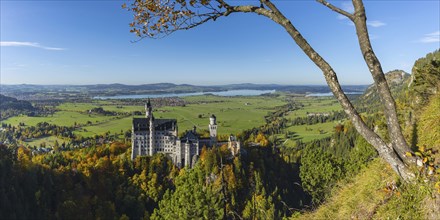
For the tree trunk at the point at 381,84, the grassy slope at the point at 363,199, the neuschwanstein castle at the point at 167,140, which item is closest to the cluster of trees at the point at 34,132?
the neuschwanstein castle at the point at 167,140

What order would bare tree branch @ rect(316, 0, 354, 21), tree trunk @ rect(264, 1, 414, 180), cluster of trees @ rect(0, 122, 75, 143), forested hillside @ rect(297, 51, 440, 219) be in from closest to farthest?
1. forested hillside @ rect(297, 51, 440, 219)
2. tree trunk @ rect(264, 1, 414, 180)
3. bare tree branch @ rect(316, 0, 354, 21)
4. cluster of trees @ rect(0, 122, 75, 143)

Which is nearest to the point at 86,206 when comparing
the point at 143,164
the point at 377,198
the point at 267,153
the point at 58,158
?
the point at 143,164

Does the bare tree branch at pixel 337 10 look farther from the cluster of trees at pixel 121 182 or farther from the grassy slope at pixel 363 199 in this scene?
the cluster of trees at pixel 121 182

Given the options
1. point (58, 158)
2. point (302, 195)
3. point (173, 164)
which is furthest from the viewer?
point (58, 158)

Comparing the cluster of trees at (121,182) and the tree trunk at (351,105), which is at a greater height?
the tree trunk at (351,105)

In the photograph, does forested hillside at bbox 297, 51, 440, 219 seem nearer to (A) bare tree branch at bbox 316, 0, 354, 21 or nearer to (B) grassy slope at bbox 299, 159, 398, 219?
(B) grassy slope at bbox 299, 159, 398, 219

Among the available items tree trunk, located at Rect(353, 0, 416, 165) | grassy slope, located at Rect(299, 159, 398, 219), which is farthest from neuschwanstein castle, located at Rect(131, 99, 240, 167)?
tree trunk, located at Rect(353, 0, 416, 165)

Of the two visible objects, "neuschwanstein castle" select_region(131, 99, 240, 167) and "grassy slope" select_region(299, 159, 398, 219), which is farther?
"neuschwanstein castle" select_region(131, 99, 240, 167)

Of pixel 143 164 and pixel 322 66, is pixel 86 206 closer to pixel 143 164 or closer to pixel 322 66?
pixel 143 164

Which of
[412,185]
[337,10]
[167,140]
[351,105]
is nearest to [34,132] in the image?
[167,140]
